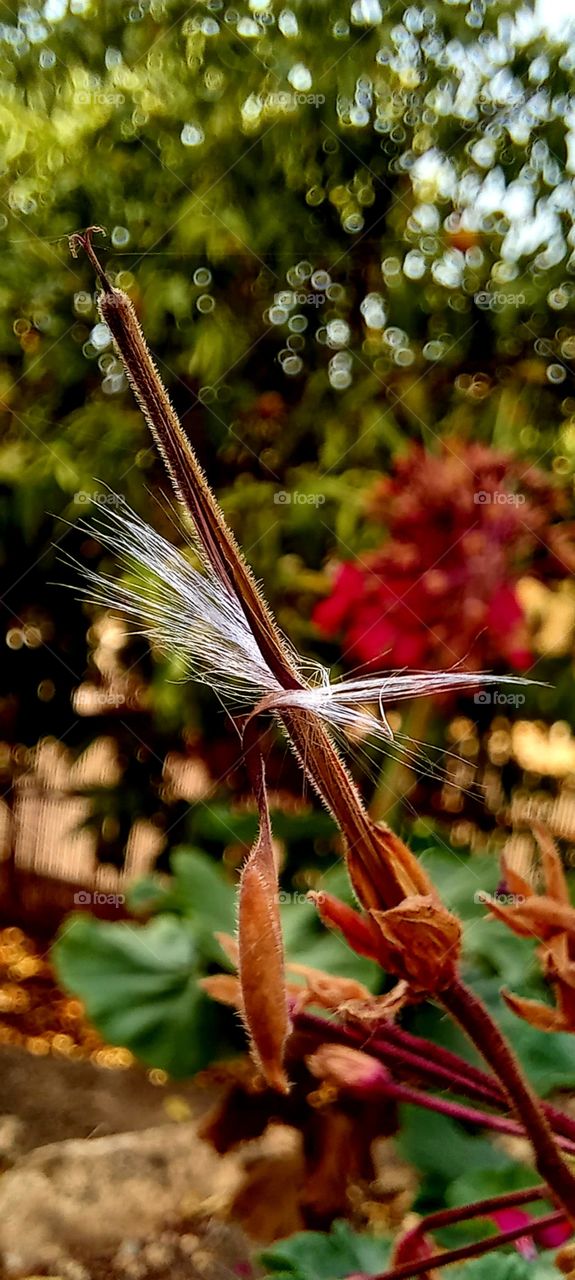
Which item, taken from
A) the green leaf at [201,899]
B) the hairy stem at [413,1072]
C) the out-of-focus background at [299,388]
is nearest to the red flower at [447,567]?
the out-of-focus background at [299,388]

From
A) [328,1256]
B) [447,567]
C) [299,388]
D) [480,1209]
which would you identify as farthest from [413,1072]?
[299,388]

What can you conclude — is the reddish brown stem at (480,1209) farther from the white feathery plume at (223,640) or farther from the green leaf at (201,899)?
the green leaf at (201,899)

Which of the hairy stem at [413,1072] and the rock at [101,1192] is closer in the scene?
the hairy stem at [413,1072]

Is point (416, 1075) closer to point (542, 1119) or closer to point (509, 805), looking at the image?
point (542, 1119)

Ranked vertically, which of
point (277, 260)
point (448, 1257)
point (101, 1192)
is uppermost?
point (277, 260)

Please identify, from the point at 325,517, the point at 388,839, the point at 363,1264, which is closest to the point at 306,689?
the point at 388,839

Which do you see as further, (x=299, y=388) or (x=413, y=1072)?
(x=299, y=388)

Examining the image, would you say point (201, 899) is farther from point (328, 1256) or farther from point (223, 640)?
point (223, 640)
